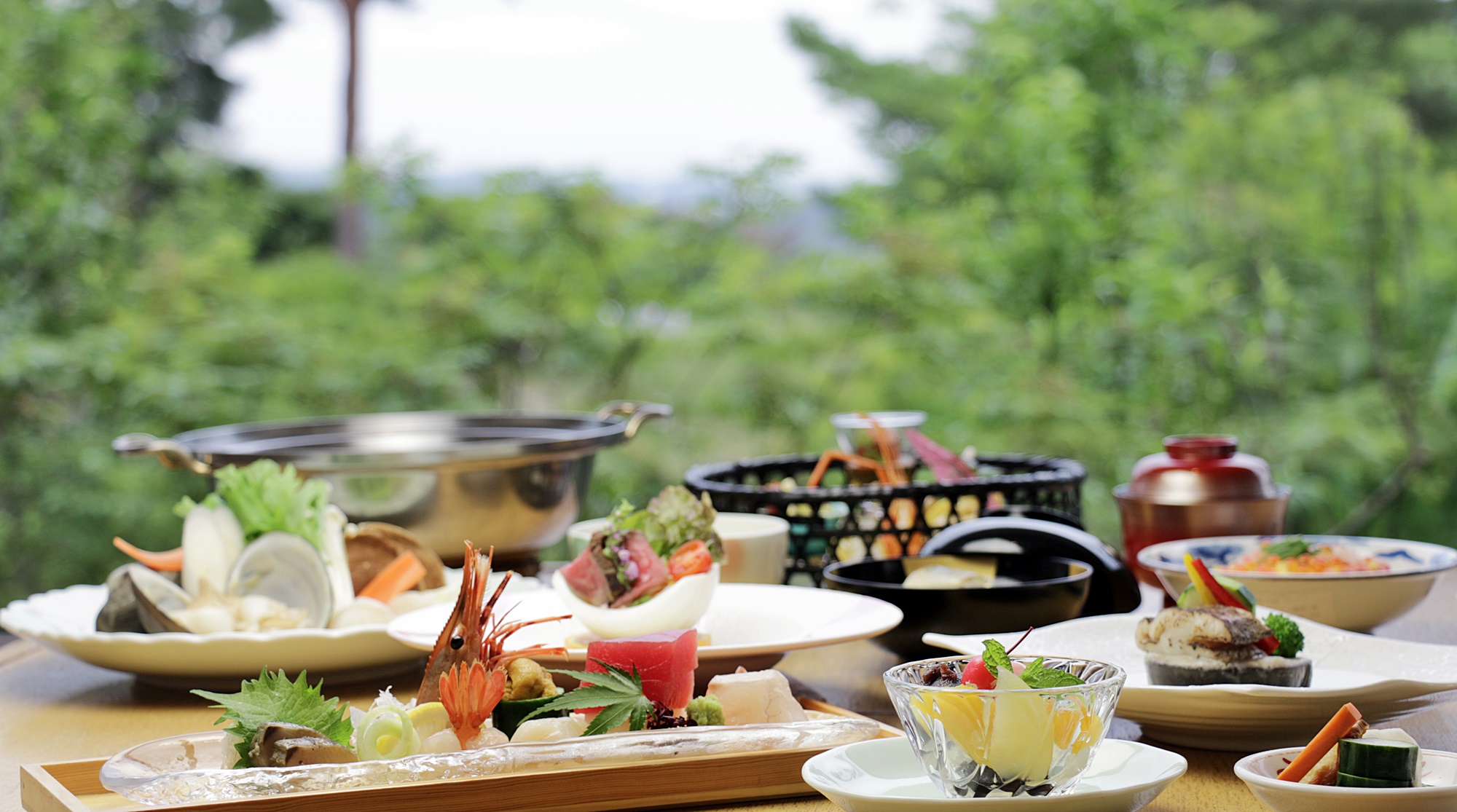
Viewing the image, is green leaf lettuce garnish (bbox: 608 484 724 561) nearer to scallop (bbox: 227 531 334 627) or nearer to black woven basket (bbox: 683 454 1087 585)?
black woven basket (bbox: 683 454 1087 585)

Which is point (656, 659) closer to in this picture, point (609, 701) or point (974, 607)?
point (609, 701)

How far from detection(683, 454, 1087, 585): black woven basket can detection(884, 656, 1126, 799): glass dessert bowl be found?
1.79ft

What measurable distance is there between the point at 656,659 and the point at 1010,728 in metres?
0.25

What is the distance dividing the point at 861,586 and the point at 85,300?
18.8 feet

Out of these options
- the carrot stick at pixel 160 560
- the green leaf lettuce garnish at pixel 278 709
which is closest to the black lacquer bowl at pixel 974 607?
the green leaf lettuce garnish at pixel 278 709

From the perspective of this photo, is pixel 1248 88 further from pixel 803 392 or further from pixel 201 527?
pixel 201 527

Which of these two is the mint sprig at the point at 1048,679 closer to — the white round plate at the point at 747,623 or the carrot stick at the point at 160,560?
the white round plate at the point at 747,623

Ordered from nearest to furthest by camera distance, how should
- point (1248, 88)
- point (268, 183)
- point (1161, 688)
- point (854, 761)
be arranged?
point (854, 761) → point (1161, 688) → point (1248, 88) → point (268, 183)

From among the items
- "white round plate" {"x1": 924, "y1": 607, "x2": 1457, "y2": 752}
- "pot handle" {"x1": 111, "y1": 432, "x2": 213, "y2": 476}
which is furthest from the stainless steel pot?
"white round plate" {"x1": 924, "y1": 607, "x2": 1457, "y2": 752}

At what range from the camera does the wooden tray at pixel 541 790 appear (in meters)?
0.63

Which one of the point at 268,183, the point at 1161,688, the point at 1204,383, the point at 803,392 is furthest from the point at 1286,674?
the point at 268,183

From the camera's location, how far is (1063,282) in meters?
5.52

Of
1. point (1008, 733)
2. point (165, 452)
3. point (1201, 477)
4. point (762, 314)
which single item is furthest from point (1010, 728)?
point (762, 314)

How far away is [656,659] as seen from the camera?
729mm
